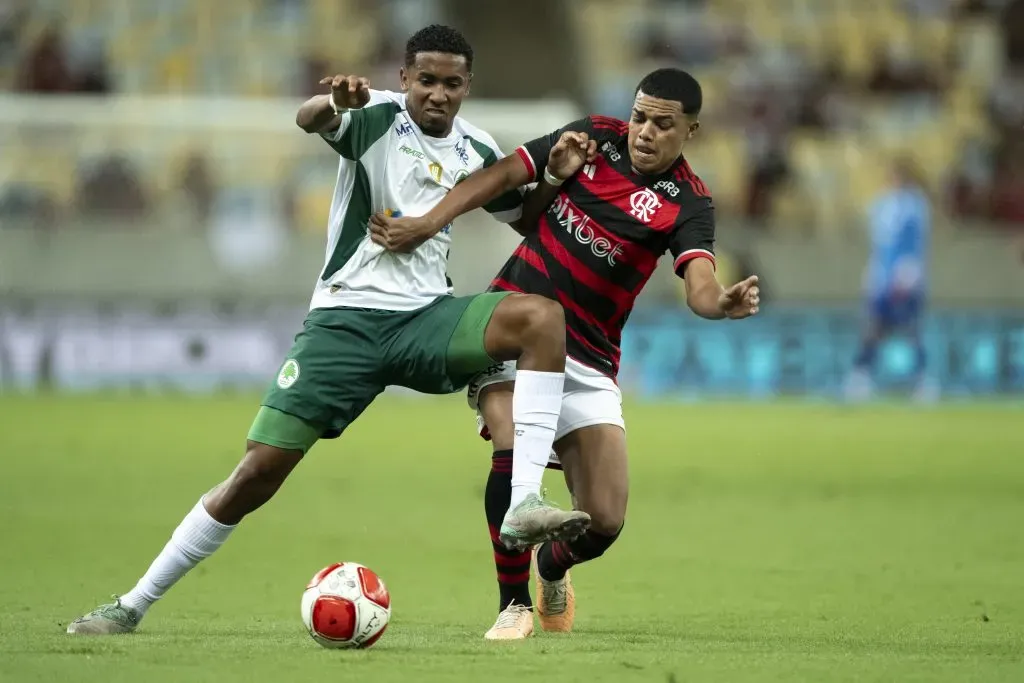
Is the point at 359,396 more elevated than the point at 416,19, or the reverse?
the point at 416,19

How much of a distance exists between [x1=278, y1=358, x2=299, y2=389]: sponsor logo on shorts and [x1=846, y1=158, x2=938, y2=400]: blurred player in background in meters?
14.1

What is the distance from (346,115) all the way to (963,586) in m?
3.79

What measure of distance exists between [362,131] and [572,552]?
75.5 inches

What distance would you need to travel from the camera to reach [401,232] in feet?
19.8

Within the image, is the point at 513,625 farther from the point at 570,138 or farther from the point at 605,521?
the point at 570,138

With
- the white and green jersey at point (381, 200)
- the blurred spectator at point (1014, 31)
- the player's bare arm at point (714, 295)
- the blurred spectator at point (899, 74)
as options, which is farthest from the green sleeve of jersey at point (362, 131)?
the blurred spectator at point (1014, 31)

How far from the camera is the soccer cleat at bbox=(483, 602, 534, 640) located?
599 cm

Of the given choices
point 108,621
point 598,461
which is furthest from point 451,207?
point 108,621

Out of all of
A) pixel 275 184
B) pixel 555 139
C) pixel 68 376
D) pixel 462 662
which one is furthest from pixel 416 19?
pixel 462 662

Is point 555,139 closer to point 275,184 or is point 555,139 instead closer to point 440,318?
point 440,318

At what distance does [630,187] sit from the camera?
6.60 meters

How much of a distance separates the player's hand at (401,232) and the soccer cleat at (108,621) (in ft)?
5.49

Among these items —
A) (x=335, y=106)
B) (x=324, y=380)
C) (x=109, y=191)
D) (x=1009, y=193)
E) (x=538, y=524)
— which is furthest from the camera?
(x=1009, y=193)

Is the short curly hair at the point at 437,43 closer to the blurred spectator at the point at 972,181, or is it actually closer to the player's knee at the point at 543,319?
the player's knee at the point at 543,319
